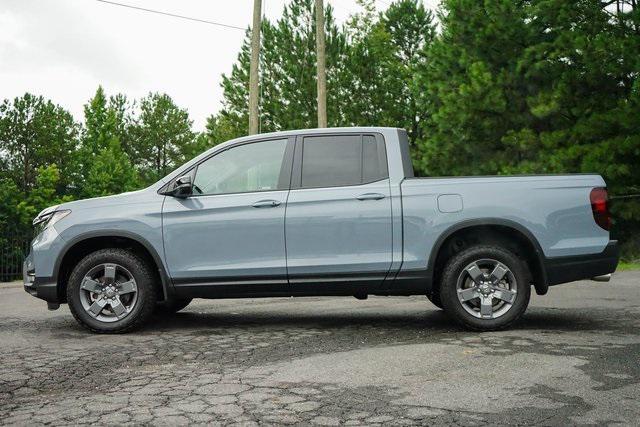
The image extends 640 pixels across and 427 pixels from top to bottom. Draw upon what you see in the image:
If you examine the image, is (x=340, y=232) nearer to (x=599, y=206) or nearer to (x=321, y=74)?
(x=599, y=206)

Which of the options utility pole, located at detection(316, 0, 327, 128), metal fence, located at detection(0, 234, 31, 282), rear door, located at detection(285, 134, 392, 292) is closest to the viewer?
rear door, located at detection(285, 134, 392, 292)

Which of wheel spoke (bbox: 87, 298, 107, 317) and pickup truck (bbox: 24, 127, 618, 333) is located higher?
pickup truck (bbox: 24, 127, 618, 333)

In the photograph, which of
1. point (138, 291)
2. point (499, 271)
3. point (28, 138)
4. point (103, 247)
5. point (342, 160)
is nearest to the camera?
point (499, 271)

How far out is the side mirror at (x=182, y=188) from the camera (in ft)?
23.5

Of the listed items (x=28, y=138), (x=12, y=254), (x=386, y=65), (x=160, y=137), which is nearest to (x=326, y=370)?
(x=12, y=254)

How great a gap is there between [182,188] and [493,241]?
2981 mm

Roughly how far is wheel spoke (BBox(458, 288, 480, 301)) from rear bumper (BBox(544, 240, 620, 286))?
69 centimetres

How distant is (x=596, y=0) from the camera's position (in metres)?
20.1

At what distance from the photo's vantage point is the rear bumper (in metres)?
7.00

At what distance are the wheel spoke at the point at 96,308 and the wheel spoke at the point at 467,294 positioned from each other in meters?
3.34

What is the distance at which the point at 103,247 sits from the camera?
7543 mm

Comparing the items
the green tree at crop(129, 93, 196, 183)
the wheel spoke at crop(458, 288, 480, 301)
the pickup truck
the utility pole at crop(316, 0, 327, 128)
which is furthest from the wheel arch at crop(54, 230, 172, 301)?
the green tree at crop(129, 93, 196, 183)

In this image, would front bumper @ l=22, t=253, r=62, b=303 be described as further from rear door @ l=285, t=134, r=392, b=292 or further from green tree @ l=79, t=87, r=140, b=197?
green tree @ l=79, t=87, r=140, b=197

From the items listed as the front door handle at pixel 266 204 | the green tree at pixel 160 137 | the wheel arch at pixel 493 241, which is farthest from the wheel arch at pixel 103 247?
the green tree at pixel 160 137
